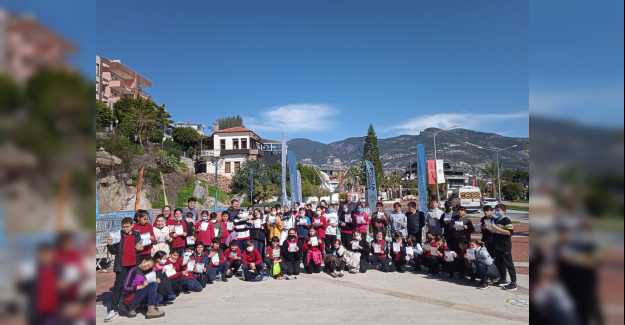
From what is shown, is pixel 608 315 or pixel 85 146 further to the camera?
pixel 85 146

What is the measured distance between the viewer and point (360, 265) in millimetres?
9727

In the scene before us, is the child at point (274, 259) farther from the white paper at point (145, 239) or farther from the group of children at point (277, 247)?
the white paper at point (145, 239)

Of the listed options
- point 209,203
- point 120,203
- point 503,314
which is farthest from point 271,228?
point 209,203

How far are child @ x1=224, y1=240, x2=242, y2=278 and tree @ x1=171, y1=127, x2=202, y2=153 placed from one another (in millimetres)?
47998

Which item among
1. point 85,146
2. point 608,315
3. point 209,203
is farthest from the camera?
point 209,203

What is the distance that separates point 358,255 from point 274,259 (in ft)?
7.11

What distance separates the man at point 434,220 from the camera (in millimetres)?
9633

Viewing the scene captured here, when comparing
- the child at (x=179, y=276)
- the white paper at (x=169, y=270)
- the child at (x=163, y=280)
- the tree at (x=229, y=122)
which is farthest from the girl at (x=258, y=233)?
the tree at (x=229, y=122)

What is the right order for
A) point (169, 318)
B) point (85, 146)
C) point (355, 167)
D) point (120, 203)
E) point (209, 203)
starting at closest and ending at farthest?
point (85, 146), point (169, 318), point (120, 203), point (209, 203), point (355, 167)

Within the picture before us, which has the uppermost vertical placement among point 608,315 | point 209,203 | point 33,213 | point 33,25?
point 33,25

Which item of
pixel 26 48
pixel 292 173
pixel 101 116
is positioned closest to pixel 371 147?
pixel 101 116

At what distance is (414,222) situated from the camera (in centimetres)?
1017

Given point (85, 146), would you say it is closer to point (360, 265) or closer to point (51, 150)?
point (51, 150)

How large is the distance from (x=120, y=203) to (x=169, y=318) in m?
30.0
